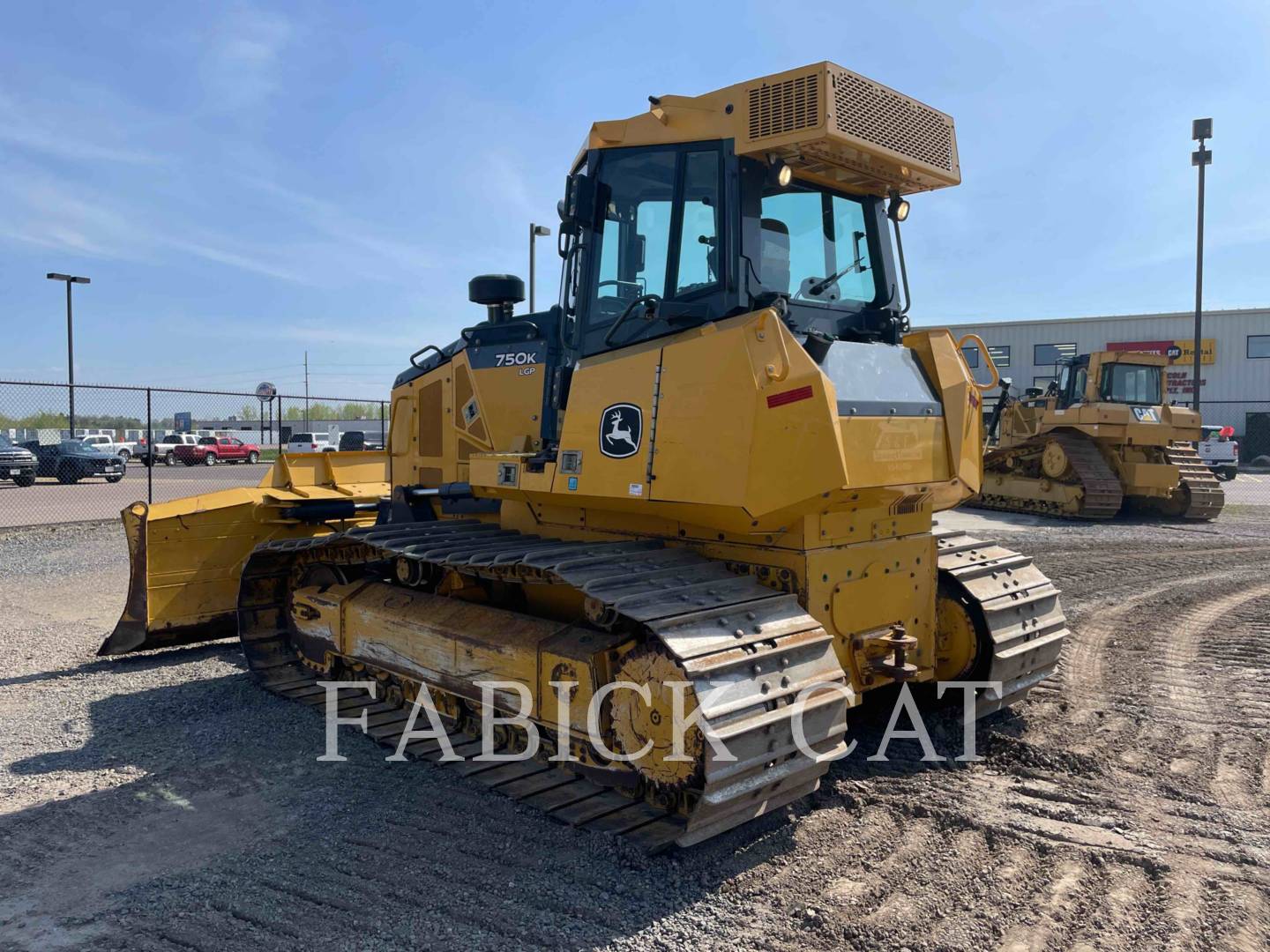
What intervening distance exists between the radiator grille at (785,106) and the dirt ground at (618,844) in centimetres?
327

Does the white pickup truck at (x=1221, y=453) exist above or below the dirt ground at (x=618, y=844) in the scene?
above

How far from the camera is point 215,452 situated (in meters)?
40.3

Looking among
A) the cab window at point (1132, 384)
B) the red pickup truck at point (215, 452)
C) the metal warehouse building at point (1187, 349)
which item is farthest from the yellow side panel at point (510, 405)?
the red pickup truck at point (215, 452)

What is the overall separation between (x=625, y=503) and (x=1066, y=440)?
1620cm

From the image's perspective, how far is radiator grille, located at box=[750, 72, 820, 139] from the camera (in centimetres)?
422

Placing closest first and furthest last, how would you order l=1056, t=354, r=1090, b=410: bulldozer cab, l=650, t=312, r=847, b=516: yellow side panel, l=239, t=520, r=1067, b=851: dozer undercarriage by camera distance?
l=239, t=520, r=1067, b=851: dozer undercarriage
l=650, t=312, r=847, b=516: yellow side panel
l=1056, t=354, r=1090, b=410: bulldozer cab

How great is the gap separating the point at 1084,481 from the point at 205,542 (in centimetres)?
1572

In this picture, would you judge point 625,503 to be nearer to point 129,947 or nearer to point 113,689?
point 129,947

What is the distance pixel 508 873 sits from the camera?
3.83 metres

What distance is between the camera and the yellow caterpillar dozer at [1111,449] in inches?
695

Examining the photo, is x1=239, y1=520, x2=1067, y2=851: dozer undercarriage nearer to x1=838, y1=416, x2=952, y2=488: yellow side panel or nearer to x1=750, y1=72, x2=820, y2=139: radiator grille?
x1=838, y1=416, x2=952, y2=488: yellow side panel

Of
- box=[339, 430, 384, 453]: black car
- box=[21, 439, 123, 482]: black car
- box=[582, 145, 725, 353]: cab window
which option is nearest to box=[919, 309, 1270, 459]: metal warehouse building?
box=[21, 439, 123, 482]: black car

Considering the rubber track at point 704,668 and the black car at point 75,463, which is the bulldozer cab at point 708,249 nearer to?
the rubber track at point 704,668

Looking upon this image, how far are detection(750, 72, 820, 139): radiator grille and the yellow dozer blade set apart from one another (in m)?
4.29
